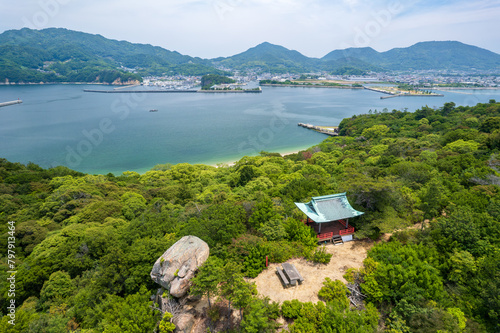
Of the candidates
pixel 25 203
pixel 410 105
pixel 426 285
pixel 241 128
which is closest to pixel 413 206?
pixel 426 285

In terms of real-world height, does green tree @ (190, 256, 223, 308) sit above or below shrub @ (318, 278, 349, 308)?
above

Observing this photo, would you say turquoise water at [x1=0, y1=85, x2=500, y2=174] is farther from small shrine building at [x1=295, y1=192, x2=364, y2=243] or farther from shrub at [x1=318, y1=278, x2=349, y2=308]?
shrub at [x1=318, y1=278, x2=349, y2=308]

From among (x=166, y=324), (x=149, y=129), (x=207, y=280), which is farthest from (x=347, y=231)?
(x=149, y=129)

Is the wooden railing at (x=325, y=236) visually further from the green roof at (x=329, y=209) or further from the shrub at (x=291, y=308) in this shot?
the shrub at (x=291, y=308)

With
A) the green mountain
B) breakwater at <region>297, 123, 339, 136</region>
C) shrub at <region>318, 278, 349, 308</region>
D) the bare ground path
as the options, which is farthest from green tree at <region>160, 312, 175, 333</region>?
the green mountain

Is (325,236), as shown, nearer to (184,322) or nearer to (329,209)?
(329,209)

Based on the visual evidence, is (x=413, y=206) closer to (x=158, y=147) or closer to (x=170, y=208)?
(x=170, y=208)

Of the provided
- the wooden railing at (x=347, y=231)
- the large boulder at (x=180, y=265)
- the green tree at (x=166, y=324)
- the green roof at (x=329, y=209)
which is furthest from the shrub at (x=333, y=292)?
the green tree at (x=166, y=324)
